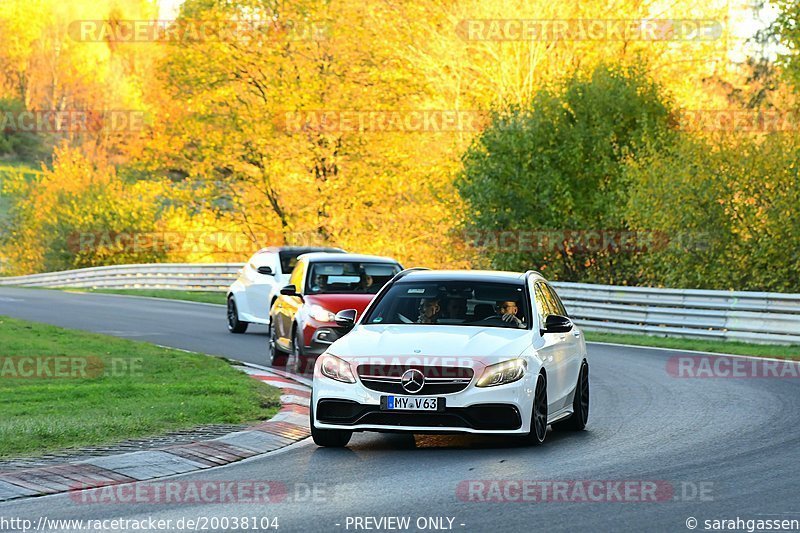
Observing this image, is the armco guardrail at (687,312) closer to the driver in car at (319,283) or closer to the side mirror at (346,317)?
the driver in car at (319,283)

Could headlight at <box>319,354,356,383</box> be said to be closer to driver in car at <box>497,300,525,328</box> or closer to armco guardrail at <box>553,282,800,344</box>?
driver in car at <box>497,300,525,328</box>

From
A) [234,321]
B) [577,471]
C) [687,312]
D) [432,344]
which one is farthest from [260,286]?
[577,471]

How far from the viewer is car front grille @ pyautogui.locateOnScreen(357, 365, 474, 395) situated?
35.2ft

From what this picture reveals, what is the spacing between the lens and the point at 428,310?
39.8ft

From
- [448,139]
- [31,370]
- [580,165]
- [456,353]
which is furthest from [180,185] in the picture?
[456,353]

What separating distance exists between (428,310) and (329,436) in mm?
1668

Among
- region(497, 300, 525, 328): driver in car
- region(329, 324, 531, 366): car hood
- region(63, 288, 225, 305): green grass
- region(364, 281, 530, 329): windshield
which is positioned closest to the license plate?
region(329, 324, 531, 366): car hood

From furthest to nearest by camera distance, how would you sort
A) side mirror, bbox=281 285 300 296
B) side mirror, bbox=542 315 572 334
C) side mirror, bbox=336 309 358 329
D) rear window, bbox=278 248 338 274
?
rear window, bbox=278 248 338 274 < side mirror, bbox=281 285 300 296 < side mirror, bbox=336 309 358 329 < side mirror, bbox=542 315 572 334

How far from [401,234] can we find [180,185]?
8901 millimetres

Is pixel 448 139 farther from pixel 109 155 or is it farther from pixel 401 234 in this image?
pixel 109 155

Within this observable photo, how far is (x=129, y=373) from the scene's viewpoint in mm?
16750

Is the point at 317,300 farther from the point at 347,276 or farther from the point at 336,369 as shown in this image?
the point at 336,369

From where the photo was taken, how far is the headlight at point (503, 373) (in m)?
10.8

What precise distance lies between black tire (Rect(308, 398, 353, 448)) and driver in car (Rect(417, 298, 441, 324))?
1.39m
